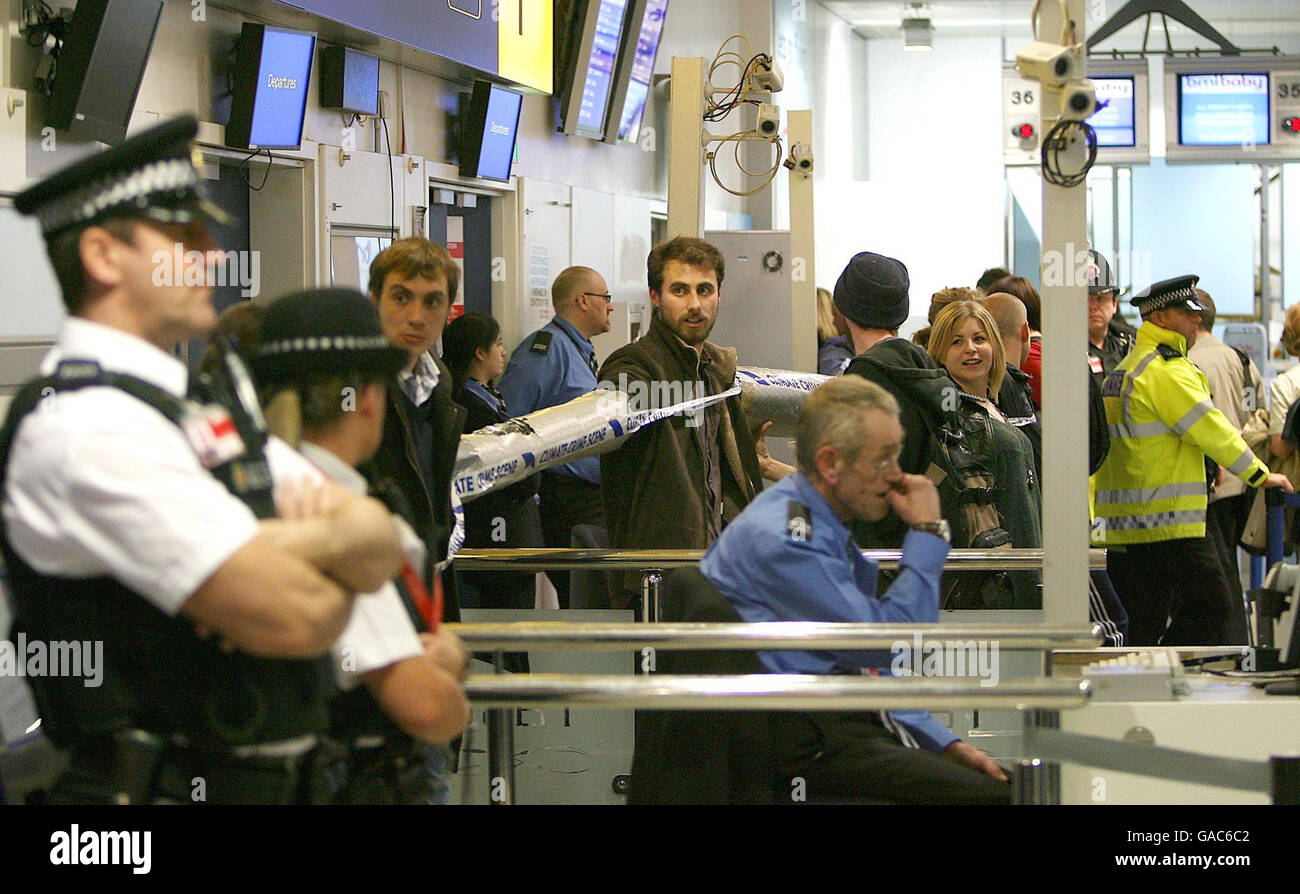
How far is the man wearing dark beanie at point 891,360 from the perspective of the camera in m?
3.78

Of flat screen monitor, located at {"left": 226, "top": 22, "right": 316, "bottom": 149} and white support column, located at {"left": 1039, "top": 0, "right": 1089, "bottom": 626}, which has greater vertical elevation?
flat screen monitor, located at {"left": 226, "top": 22, "right": 316, "bottom": 149}

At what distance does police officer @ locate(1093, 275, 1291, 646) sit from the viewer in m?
5.05

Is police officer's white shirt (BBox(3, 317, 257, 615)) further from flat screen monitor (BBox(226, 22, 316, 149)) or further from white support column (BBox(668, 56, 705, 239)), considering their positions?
white support column (BBox(668, 56, 705, 239))

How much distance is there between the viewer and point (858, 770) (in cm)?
267

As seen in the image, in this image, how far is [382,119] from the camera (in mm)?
6074

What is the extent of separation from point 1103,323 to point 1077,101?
346 centimetres

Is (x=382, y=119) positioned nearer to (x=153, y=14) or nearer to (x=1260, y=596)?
(x=153, y=14)

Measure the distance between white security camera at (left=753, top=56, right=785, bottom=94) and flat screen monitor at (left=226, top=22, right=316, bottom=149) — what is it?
6.92 feet

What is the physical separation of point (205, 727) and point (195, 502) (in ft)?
0.89

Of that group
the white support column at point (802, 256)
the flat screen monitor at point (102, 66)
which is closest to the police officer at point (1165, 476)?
the white support column at point (802, 256)

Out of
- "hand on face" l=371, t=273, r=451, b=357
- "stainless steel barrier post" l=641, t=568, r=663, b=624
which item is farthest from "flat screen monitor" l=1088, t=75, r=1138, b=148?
"hand on face" l=371, t=273, r=451, b=357

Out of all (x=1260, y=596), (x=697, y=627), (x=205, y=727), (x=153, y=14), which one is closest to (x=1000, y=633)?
(x=697, y=627)

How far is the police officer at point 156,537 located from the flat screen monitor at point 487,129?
5319 mm
